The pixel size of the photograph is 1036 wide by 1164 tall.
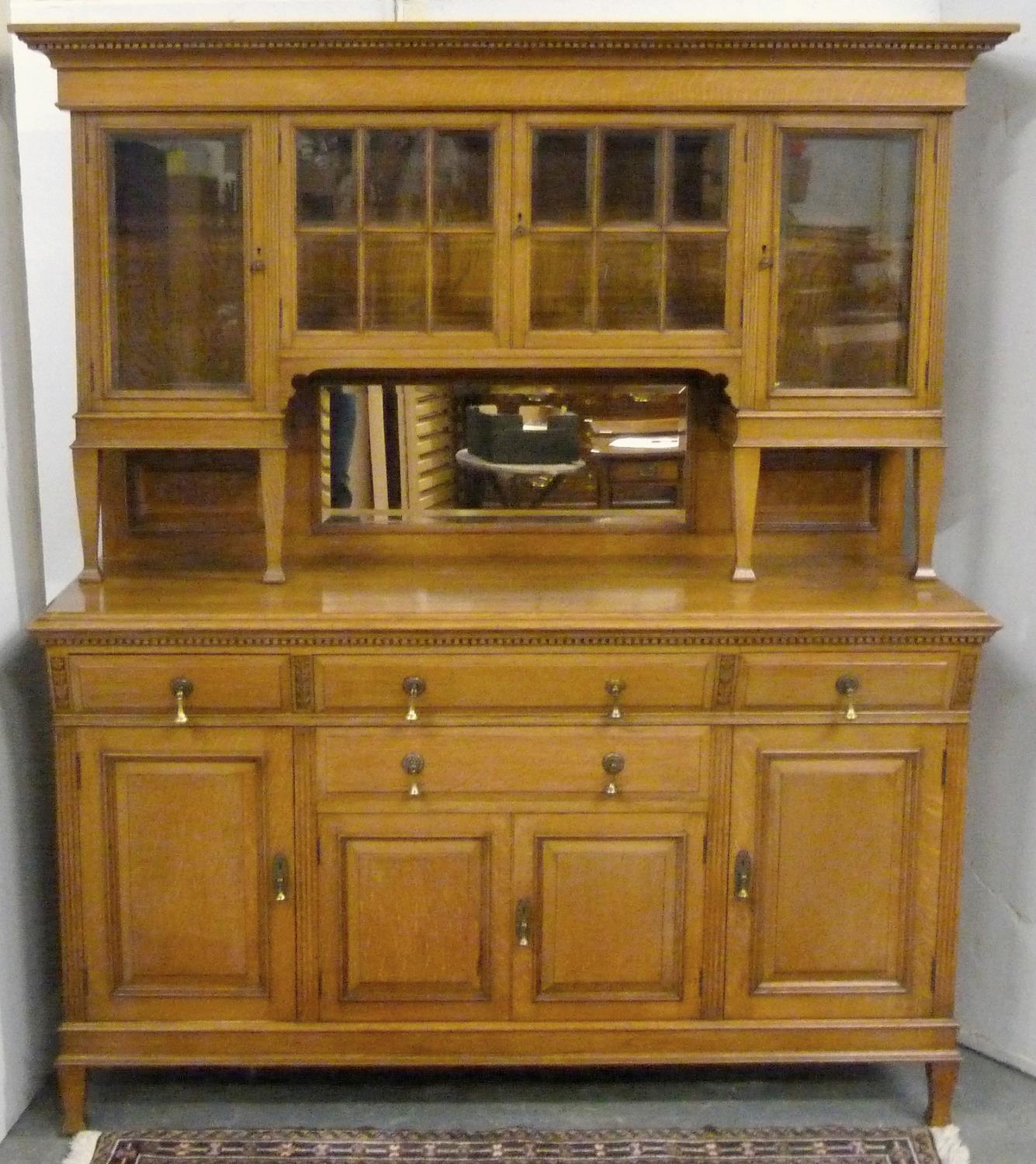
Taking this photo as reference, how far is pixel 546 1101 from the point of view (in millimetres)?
2664

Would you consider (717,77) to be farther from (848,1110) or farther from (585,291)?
(848,1110)

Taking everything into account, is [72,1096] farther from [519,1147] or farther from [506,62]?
[506,62]

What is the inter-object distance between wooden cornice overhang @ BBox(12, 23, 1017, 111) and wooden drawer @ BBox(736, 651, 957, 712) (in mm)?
987

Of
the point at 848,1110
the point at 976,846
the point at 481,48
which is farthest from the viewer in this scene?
the point at 976,846

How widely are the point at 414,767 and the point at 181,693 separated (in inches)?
16.6

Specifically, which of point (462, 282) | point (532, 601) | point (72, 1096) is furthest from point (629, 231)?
point (72, 1096)

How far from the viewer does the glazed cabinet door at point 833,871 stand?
8.23 feet

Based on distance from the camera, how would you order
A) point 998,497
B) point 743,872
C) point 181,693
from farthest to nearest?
1. point 998,497
2. point 743,872
3. point 181,693

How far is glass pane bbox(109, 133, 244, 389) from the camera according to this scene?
255 centimetres

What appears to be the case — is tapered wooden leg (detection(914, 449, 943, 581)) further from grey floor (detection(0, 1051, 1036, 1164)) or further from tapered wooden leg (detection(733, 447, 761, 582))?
grey floor (detection(0, 1051, 1036, 1164))

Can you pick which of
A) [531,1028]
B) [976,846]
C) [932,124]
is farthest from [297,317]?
[976,846]

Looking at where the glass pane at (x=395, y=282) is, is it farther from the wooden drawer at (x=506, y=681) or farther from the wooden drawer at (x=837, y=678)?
the wooden drawer at (x=837, y=678)

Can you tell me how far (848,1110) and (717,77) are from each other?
1915mm

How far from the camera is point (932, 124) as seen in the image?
255 cm
